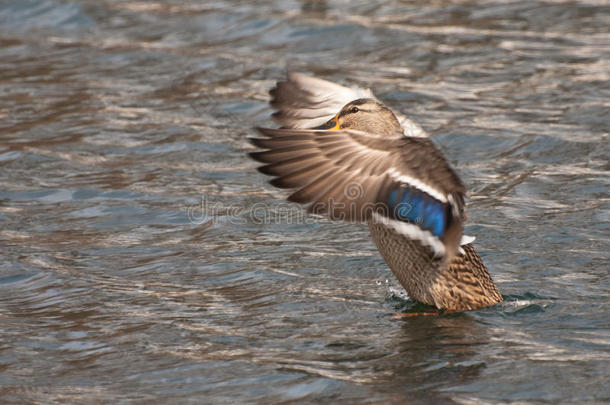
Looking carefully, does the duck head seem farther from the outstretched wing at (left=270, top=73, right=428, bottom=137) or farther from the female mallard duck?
the outstretched wing at (left=270, top=73, right=428, bottom=137)

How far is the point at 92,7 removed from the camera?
47.9ft

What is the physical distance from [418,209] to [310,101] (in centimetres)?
154

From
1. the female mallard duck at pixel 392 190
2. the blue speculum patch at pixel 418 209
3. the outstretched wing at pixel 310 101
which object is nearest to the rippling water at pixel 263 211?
the female mallard duck at pixel 392 190

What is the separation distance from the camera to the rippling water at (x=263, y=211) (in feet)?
16.4

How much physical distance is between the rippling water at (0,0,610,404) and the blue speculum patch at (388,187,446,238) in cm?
66

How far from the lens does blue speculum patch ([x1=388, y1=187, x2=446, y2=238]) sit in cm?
513

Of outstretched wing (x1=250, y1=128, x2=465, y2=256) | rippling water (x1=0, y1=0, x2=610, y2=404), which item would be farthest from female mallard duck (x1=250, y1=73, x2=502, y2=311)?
rippling water (x1=0, y1=0, x2=610, y2=404)

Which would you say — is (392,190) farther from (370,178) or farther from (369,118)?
(369,118)

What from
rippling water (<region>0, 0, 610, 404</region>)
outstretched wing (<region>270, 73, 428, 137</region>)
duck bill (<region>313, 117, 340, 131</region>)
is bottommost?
rippling water (<region>0, 0, 610, 404</region>)

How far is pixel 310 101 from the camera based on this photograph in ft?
21.2

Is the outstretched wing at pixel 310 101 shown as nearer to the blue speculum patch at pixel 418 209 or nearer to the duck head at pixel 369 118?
the duck head at pixel 369 118

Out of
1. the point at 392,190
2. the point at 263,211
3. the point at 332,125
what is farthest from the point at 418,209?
the point at 263,211

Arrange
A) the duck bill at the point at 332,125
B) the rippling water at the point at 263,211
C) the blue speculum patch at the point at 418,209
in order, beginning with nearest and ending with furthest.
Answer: the rippling water at the point at 263,211, the blue speculum patch at the point at 418,209, the duck bill at the point at 332,125

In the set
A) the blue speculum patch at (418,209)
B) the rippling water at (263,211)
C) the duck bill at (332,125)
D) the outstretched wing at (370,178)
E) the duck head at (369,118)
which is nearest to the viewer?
the outstretched wing at (370,178)
